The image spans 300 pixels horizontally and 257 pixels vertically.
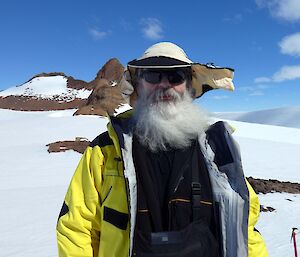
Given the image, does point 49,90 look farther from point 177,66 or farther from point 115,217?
point 115,217

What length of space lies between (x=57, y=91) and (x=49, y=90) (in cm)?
176

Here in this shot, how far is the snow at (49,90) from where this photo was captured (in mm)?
69938

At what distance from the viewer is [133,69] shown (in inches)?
104

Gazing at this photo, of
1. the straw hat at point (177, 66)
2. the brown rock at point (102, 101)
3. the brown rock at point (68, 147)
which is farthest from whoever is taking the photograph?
the brown rock at point (102, 101)

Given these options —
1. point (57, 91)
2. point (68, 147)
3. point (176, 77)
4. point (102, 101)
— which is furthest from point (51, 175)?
point (57, 91)

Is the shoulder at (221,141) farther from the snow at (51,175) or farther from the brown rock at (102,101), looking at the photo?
the brown rock at (102,101)

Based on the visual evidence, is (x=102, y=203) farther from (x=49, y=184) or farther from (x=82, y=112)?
(x=82, y=112)

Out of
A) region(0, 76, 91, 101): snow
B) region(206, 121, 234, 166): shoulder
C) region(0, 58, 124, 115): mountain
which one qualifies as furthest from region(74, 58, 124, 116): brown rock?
region(206, 121, 234, 166): shoulder

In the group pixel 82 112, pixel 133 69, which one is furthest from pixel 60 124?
pixel 133 69

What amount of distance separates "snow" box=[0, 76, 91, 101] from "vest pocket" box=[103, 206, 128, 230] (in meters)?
66.8

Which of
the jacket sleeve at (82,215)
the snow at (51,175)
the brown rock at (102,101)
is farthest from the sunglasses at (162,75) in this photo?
the brown rock at (102,101)

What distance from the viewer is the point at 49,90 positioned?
74.3 metres

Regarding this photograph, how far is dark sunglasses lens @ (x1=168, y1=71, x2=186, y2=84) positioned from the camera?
236 cm

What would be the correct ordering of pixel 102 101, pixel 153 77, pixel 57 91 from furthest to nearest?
pixel 57 91, pixel 102 101, pixel 153 77
